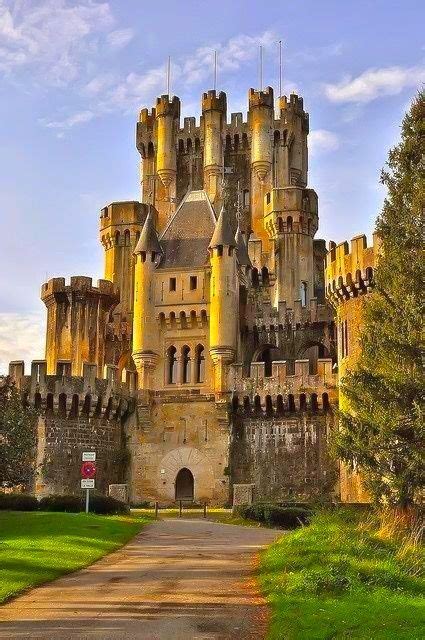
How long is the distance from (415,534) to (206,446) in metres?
27.3

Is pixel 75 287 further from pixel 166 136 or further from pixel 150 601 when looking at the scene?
pixel 150 601

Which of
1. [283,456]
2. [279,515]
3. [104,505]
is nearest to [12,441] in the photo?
[104,505]

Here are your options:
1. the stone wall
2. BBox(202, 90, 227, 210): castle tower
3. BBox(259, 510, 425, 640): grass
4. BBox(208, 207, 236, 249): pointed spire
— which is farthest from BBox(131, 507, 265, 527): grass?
BBox(202, 90, 227, 210): castle tower

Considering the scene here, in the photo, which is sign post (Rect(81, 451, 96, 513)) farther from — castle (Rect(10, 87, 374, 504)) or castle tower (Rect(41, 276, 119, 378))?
castle tower (Rect(41, 276, 119, 378))

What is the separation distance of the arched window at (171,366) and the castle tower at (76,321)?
10026 millimetres

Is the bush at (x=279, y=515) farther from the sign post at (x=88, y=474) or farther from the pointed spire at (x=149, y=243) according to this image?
A: the pointed spire at (x=149, y=243)

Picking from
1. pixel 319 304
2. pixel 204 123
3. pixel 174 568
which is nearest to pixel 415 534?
pixel 174 568

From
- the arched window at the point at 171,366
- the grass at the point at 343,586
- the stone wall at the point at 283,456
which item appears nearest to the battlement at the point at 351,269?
the stone wall at the point at 283,456

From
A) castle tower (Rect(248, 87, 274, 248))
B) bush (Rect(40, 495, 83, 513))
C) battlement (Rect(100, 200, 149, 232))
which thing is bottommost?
bush (Rect(40, 495, 83, 513))

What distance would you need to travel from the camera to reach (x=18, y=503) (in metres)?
42.0

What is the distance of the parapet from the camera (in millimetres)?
50844

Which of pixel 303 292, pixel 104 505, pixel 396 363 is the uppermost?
pixel 303 292

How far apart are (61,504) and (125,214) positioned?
109 feet

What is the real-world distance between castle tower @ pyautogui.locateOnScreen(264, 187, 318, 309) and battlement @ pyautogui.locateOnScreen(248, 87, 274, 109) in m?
13.1
